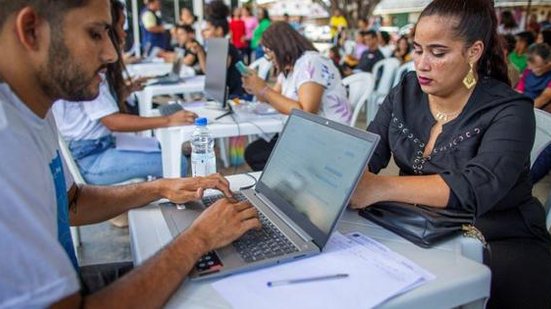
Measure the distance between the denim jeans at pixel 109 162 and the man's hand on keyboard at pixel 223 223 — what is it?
140 cm

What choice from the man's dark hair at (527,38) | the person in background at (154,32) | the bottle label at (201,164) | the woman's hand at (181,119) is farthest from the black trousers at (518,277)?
the person in background at (154,32)

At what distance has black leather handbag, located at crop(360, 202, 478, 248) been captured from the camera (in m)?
0.91

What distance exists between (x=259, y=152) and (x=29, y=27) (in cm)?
201

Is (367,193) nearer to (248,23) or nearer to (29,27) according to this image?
(29,27)

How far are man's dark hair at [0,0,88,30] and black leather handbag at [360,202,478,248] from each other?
2.39 ft

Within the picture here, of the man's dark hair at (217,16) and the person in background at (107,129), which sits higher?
the man's dark hair at (217,16)

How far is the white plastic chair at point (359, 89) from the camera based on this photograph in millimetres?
2911

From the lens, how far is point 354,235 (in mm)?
964

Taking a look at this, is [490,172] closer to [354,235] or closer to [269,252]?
[354,235]

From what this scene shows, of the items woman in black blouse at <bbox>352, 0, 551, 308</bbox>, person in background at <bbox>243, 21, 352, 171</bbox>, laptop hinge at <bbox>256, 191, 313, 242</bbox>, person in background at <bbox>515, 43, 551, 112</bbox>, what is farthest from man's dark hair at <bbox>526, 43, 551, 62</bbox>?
laptop hinge at <bbox>256, 191, 313, 242</bbox>

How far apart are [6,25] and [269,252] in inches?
22.4

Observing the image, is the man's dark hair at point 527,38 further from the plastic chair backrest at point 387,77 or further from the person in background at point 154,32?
the person in background at point 154,32

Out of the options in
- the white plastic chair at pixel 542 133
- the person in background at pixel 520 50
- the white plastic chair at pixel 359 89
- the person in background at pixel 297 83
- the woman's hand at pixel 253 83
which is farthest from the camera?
the person in background at pixel 520 50

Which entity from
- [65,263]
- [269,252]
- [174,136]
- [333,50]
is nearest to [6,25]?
[65,263]
